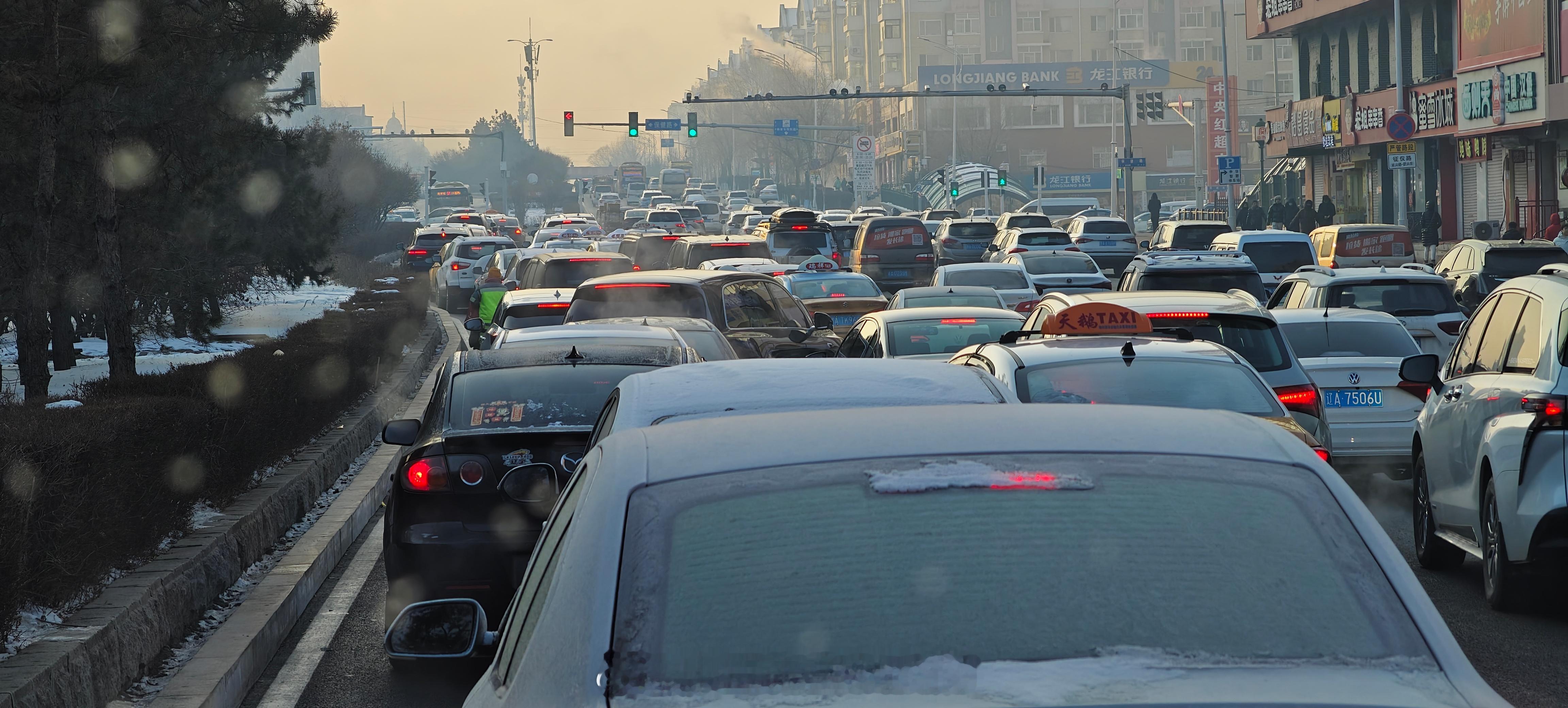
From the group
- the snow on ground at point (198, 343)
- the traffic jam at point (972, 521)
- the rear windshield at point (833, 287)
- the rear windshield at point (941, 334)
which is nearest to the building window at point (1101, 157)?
the snow on ground at point (198, 343)

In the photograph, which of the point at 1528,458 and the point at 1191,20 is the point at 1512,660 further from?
the point at 1191,20

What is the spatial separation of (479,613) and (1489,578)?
624 cm

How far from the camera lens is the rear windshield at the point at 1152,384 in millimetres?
8734

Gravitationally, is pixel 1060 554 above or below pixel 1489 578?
above

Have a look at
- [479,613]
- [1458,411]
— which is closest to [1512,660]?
[1458,411]

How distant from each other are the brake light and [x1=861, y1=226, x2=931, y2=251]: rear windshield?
32120 millimetres

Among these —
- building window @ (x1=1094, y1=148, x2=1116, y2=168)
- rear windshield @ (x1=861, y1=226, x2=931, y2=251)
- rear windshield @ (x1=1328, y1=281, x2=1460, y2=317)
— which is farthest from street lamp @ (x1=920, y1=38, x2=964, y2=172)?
rear windshield @ (x1=1328, y1=281, x2=1460, y2=317)

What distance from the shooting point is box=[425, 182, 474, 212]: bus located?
376ft

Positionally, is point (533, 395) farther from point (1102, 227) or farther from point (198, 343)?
point (1102, 227)

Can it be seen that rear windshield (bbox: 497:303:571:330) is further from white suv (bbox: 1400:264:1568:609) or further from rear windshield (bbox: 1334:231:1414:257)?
rear windshield (bbox: 1334:231:1414:257)

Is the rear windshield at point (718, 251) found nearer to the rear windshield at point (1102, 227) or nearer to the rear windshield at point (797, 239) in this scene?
the rear windshield at point (797, 239)

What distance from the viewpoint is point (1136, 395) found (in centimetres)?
880

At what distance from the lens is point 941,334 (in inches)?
564

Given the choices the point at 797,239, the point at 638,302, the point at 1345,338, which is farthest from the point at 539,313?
the point at 797,239
